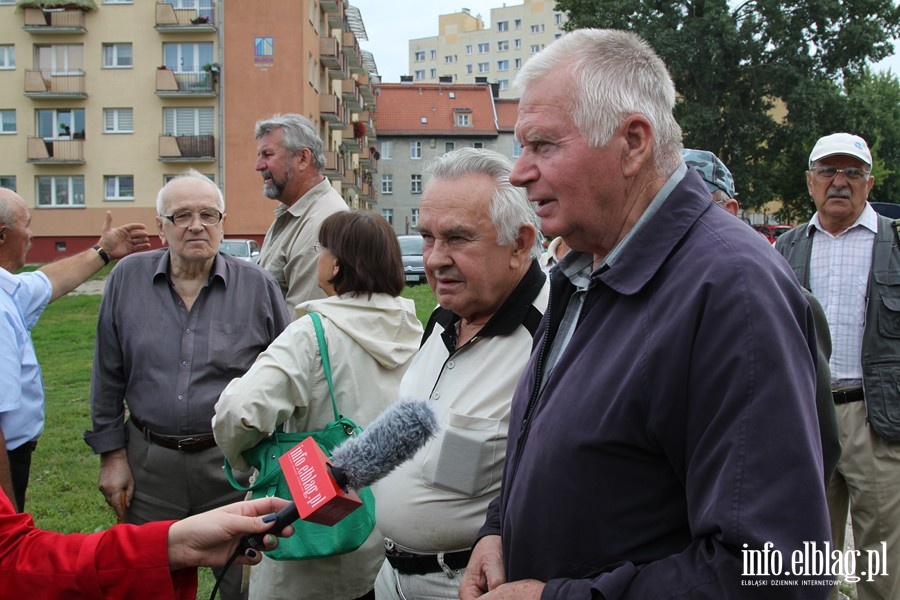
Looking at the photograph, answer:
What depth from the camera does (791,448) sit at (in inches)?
62.6

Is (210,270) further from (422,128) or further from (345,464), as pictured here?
(422,128)


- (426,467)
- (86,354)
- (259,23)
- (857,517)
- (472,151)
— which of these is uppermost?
(259,23)

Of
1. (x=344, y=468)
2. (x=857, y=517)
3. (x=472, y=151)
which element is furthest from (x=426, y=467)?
(x=857, y=517)

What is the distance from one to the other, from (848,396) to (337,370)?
9.01 ft

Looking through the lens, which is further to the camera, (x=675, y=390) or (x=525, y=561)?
(x=525, y=561)

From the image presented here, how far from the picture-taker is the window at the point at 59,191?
3900 cm

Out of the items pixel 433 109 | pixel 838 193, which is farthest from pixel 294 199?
pixel 433 109

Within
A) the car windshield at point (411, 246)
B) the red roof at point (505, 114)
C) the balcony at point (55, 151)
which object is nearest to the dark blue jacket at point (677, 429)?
the car windshield at point (411, 246)

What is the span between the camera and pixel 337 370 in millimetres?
3336

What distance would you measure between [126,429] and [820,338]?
3.24 m

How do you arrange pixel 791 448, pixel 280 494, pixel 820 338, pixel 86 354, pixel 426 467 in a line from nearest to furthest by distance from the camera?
pixel 791 448
pixel 426 467
pixel 820 338
pixel 280 494
pixel 86 354

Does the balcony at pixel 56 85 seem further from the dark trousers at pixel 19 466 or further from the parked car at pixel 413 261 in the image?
the dark trousers at pixel 19 466

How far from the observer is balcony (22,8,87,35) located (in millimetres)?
37656

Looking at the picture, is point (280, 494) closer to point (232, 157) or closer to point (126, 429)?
point (126, 429)
